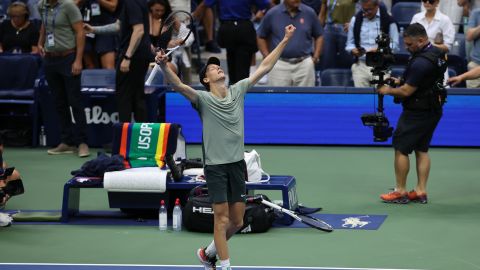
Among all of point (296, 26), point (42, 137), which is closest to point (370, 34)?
point (296, 26)

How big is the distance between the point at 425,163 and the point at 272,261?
10.7 ft

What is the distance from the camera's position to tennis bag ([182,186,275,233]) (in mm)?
10961

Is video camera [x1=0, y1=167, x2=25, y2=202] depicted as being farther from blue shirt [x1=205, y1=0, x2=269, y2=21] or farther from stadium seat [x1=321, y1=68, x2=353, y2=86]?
stadium seat [x1=321, y1=68, x2=353, y2=86]

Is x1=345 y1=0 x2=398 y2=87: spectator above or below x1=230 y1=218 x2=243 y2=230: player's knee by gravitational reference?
above

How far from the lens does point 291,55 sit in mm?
16875

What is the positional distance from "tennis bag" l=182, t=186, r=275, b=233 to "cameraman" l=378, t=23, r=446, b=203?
207cm

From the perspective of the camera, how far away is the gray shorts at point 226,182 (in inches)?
358

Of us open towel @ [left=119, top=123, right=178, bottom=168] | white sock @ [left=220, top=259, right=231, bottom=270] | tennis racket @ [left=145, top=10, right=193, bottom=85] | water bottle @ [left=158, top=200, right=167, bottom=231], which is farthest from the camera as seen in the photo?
Answer: us open towel @ [left=119, top=123, right=178, bottom=168]

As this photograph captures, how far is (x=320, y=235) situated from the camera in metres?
11.0

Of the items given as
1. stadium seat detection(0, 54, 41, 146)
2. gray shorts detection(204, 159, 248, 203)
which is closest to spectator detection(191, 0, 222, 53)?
stadium seat detection(0, 54, 41, 146)

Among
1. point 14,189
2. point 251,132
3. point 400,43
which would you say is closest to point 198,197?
point 14,189

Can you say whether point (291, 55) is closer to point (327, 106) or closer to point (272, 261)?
point (327, 106)

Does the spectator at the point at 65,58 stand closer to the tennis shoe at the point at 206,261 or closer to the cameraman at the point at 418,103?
the cameraman at the point at 418,103

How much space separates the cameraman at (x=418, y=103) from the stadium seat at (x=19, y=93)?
257 inches
